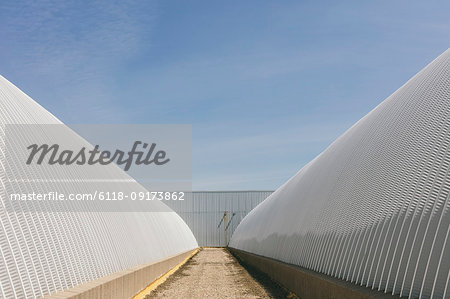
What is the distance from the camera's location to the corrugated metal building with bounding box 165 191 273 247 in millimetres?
72812

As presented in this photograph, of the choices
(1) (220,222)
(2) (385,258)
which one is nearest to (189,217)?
(1) (220,222)

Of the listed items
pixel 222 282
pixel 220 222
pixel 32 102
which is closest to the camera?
pixel 32 102

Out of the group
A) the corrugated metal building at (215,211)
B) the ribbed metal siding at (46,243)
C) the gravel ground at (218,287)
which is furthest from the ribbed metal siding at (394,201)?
the corrugated metal building at (215,211)

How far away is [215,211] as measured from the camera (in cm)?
7431

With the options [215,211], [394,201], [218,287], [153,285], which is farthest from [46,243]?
[215,211]

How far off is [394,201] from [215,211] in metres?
64.5

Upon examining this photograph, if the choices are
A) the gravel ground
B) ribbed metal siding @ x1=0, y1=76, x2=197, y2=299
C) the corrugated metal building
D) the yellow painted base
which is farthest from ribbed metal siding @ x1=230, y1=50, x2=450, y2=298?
the corrugated metal building

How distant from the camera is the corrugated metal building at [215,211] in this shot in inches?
2867

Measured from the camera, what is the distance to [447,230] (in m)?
8.12

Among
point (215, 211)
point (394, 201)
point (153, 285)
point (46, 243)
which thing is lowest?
point (153, 285)

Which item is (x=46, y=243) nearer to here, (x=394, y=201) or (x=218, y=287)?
(x=394, y=201)

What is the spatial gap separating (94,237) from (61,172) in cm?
219

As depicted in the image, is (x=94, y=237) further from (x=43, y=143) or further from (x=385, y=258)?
(x=385, y=258)

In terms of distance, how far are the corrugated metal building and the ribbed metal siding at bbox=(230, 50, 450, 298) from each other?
5471 centimetres
